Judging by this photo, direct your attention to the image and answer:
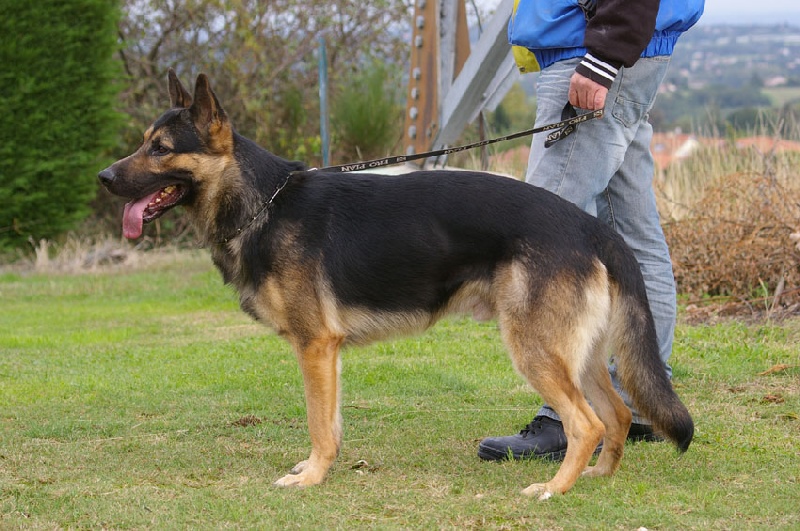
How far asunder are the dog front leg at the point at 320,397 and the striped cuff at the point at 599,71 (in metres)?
1.54

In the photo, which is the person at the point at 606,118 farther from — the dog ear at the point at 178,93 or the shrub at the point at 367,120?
the shrub at the point at 367,120

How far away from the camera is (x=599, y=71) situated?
154 inches

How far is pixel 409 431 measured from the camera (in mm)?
4707

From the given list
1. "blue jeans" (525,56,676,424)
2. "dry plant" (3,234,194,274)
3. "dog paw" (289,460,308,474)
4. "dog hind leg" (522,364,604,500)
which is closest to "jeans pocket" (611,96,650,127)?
"blue jeans" (525,56,676,424)

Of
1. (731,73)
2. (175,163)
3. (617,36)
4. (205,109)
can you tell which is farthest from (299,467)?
(731,73)

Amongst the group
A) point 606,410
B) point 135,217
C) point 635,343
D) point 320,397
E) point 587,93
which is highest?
point 587,93

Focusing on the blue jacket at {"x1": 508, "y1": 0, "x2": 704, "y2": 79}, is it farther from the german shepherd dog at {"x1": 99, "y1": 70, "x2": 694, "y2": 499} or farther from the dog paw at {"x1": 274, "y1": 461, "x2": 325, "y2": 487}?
the dog paw at {"x1": 274, "y1": 461, "x2": 325, "y2": 487}

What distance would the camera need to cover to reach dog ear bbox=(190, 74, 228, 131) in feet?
13.2

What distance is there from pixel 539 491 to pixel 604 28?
191 cm

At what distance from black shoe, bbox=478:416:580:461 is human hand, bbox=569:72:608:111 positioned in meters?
1.44

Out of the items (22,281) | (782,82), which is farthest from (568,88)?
(782,82)

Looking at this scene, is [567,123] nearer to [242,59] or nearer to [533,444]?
[533,444]

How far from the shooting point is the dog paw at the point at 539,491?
3.63m

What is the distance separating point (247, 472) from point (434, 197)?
4.71 feet
